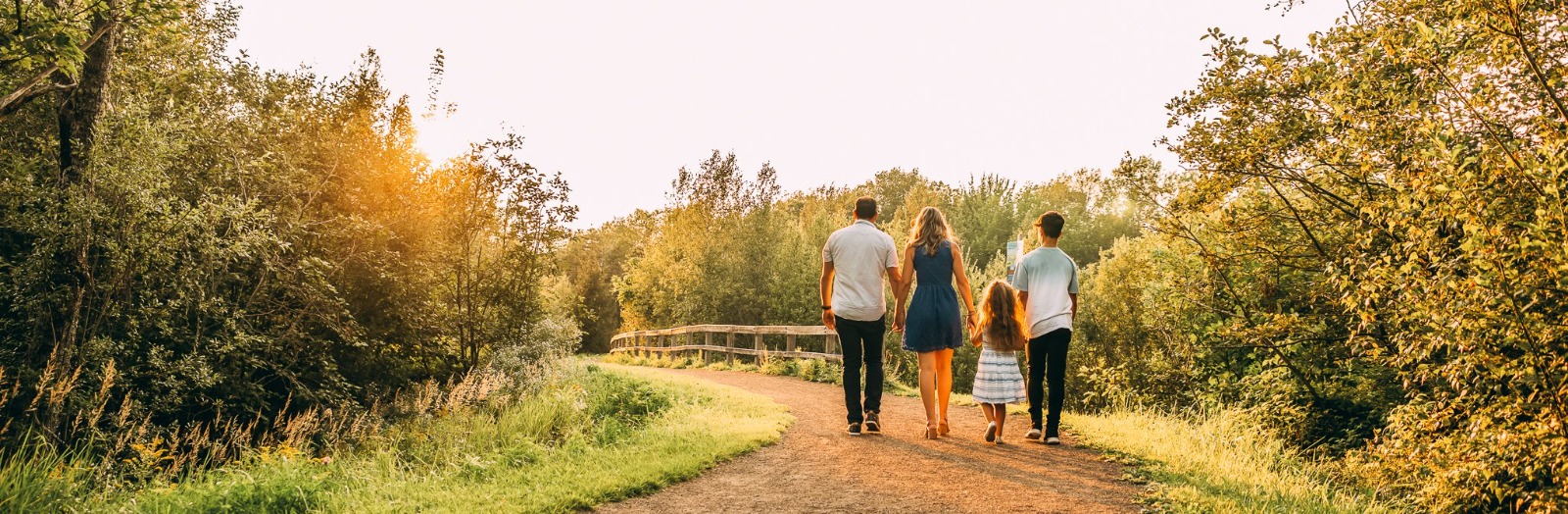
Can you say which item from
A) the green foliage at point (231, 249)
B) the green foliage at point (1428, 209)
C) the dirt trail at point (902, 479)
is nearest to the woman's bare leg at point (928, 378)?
the dirt trail at point (902, 479)

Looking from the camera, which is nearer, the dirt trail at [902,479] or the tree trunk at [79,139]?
the dirt trail at [902,479]

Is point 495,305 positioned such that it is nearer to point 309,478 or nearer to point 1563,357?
point 309,478

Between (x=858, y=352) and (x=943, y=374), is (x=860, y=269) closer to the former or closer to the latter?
(x=858, y=352)

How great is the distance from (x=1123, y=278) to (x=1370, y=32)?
17.6m

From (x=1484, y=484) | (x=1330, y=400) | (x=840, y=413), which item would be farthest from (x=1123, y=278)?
(x=1484, y=484)

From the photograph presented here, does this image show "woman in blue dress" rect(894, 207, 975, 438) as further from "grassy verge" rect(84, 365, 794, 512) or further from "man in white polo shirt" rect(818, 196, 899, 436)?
"grassy verge" rect(84, 365, 794, 512)

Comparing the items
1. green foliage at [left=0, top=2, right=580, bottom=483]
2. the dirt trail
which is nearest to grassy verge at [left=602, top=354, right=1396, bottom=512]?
the dirt trail

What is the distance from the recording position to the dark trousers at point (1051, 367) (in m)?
6.27

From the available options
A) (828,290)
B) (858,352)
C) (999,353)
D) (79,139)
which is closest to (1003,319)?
(999,353)

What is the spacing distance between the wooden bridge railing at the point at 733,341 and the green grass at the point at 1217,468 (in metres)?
2.80

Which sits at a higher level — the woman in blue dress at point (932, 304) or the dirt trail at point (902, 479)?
the woman in blue dress at point (932, 304)

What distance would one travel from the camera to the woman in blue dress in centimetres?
635

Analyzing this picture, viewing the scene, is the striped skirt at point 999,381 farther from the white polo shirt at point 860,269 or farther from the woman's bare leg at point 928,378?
the white polo shirt at point 860,269

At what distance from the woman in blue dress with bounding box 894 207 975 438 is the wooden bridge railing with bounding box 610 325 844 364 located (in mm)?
1995
